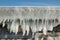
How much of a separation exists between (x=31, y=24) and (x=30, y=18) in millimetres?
65

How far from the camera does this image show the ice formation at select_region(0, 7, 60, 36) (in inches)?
71.4

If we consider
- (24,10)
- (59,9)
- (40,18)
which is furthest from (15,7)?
(59,9)

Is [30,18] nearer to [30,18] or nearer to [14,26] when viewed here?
[30,18]

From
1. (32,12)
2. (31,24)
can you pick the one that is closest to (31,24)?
(31,24)

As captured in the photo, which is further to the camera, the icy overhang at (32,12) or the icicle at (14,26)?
the icicle at (14,26)

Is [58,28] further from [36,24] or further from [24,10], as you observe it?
[24,10]

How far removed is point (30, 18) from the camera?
1.86m

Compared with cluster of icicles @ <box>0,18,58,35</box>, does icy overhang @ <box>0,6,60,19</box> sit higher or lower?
higher

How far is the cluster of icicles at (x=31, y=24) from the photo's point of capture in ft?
6.18

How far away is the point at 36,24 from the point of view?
1.90m

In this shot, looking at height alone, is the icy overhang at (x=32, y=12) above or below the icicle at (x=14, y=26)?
above

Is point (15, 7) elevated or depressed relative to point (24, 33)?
elevated

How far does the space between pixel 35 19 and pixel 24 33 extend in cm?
14

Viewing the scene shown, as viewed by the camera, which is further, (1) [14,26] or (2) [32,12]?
(1) [14,26]
